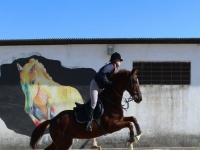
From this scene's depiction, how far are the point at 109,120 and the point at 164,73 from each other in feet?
18.2

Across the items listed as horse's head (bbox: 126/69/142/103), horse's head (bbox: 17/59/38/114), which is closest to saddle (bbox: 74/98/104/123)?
horse's head (bbox: 126/69/142/103)

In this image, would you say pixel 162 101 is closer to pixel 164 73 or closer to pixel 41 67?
pixel 164 73

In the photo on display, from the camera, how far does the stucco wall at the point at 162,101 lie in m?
12.9

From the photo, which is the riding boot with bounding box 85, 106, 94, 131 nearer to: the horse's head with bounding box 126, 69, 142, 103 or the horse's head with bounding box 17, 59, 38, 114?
the horse's head with bounding box 126, 69, 142, 103

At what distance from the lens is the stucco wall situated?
12.9 meters

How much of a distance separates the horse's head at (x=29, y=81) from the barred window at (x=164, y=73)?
12.4 ft

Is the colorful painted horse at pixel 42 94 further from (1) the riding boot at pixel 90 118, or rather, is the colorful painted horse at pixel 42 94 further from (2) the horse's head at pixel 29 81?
(1) the riding boot at pixel 90 118

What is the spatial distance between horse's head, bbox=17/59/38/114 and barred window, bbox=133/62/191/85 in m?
3.77

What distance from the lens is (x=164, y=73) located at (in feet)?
42.9

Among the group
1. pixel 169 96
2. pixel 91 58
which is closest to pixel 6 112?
pixel 91 58

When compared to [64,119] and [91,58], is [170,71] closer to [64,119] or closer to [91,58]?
[91,58]

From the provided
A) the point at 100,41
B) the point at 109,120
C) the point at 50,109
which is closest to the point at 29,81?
the point at 50,109

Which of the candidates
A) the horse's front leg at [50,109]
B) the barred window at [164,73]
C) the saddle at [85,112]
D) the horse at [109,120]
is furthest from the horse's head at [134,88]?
the horse's front leg at [50,109]

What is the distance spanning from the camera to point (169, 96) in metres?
12.9
